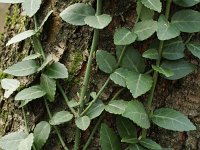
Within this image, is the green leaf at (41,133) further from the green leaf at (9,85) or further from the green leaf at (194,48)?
the green leaf at (194,48)

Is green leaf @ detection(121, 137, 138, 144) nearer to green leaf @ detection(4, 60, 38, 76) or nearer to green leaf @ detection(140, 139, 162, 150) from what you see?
Result: green leaf @ detection(140, 139, 162, 150)

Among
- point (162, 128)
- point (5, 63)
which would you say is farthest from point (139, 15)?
point (5, 63)

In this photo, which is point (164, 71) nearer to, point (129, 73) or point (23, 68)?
point (129, 73)

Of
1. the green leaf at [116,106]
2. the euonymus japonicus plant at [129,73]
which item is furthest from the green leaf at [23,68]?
the green leaf at [116,106]

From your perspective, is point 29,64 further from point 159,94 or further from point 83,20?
point 159,94

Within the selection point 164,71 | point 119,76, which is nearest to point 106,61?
point 119,76

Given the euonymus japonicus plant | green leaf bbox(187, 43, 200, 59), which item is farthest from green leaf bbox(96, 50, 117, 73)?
green leaf bbox(187, 43, 200, 59)

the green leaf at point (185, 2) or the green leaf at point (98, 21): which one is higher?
the green leaf at point (185, 2)
